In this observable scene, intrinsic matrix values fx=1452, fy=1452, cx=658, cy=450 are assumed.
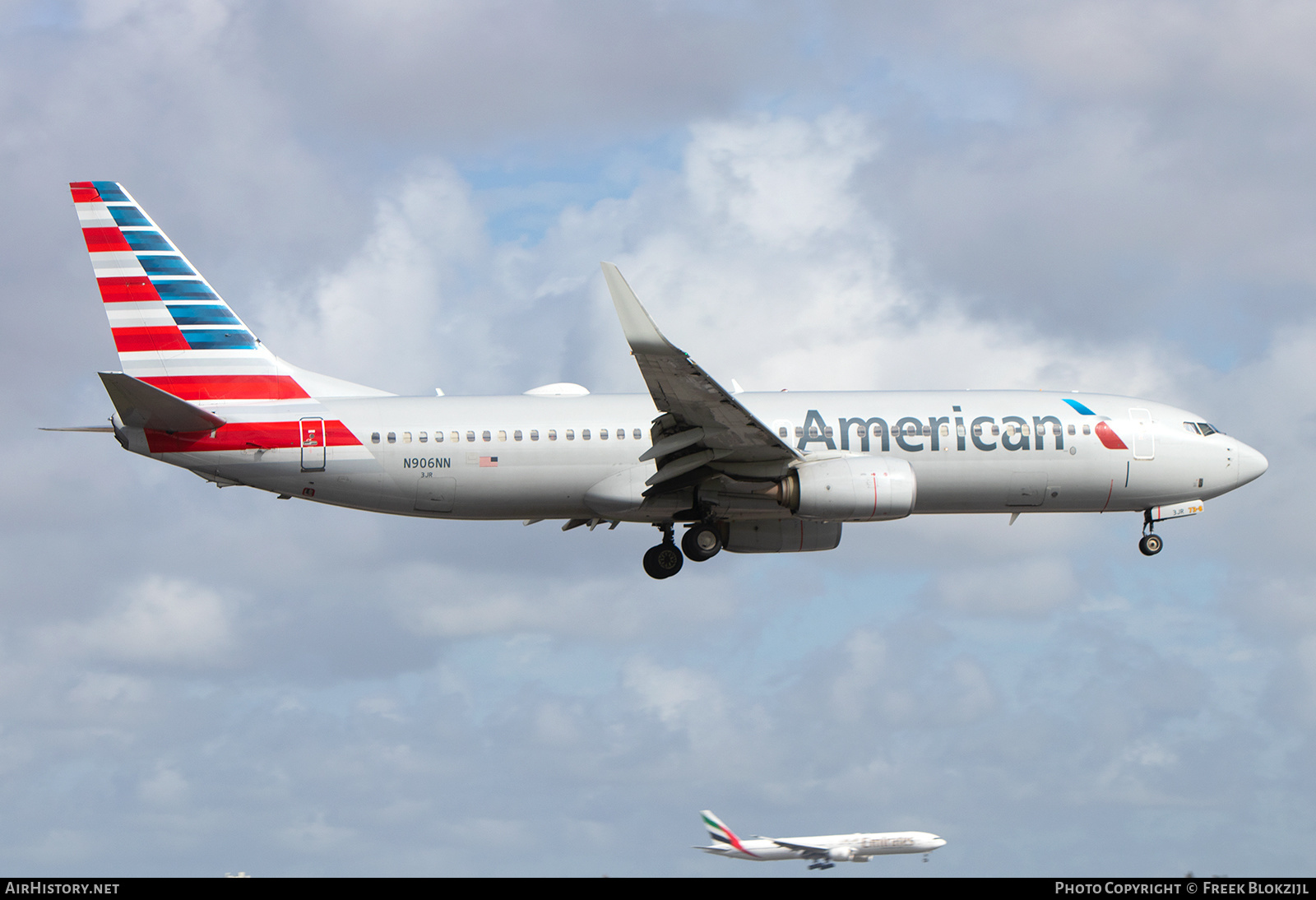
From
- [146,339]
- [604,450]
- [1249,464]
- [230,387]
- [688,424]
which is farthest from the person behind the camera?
[1249,464]

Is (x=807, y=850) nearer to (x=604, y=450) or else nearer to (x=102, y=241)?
(x=604, y=450)

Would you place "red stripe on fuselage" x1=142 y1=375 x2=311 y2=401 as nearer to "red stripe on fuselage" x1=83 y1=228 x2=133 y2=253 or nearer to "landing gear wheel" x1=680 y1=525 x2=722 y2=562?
"red stripe on fuselage" x1=83 y1=228 x2=133 y2=253

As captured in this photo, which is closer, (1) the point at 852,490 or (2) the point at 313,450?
(1) the point at 852,490

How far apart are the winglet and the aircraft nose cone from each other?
21.8 m

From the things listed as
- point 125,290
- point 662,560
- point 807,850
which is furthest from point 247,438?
point 807,850

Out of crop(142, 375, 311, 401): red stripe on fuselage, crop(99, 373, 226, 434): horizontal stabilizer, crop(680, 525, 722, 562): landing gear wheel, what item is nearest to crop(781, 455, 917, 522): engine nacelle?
crop(680, 525, 722, 562): landing gear wheel

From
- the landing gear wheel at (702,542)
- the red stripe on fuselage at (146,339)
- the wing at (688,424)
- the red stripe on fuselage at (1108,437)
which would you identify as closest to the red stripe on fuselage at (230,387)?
the red stripe on fuselage at (146,339)

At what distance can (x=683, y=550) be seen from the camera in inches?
1779

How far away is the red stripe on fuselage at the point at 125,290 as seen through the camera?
1784 inches

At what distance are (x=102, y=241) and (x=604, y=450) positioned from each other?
56.9 feet

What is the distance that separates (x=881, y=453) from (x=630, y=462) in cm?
759

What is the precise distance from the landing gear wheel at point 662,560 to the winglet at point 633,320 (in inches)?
385
